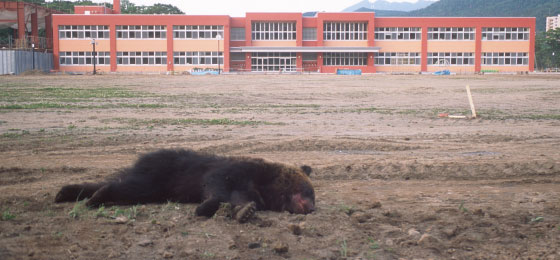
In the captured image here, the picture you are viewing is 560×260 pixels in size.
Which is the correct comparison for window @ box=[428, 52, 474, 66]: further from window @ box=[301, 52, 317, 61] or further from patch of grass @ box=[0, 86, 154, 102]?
patch of grass @ box=[0, 86, 154, 102]

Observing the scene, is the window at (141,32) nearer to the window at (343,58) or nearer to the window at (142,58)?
the window at (142,58)

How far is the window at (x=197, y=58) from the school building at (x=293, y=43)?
14 centimetres

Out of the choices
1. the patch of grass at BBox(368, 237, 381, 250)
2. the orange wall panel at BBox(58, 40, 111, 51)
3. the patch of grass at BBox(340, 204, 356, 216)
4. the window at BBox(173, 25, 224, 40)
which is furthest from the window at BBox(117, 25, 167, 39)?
the patch of grass at BBox(368, 237, 381, 250)

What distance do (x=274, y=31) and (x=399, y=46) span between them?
18808 mm

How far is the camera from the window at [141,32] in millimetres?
73688

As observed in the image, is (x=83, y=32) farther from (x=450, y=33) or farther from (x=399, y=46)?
(x=450, y=33)

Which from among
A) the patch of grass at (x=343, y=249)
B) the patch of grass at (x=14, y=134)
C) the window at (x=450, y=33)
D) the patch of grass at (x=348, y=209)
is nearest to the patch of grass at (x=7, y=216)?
the patch of grass at (x=343, y=249)

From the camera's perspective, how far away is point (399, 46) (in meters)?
77.1

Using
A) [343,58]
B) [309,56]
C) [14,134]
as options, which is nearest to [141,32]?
[309,56]

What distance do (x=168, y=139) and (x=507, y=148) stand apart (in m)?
6.61

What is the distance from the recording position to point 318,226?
4.54 metres

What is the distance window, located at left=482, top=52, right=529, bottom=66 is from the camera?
77.5m

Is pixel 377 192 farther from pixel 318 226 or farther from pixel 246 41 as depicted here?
pixel 246 41

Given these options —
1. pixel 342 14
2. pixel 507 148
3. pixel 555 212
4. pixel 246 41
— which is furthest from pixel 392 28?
pixel 555 212
